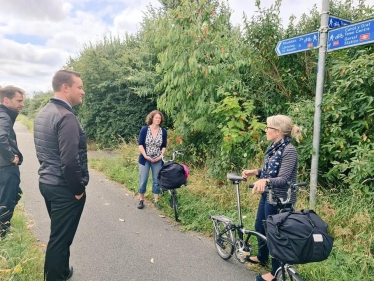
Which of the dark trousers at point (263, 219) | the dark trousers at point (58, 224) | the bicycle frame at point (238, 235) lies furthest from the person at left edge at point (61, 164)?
the dark trousers at point (263, 219)

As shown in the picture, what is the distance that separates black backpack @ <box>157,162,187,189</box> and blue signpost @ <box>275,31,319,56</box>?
8.00ft

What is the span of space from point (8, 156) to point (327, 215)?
4382 millimetres

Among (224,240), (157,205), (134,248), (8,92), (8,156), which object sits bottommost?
(134,248)

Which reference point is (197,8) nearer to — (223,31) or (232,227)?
(223,31)

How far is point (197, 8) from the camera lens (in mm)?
5488

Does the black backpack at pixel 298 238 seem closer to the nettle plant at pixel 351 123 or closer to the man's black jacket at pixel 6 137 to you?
the nettle plant at pixel 351 123

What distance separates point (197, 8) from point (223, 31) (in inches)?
27.8

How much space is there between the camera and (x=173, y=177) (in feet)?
15.3

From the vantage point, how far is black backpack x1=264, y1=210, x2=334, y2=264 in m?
2.20

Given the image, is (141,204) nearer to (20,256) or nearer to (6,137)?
(20,256)

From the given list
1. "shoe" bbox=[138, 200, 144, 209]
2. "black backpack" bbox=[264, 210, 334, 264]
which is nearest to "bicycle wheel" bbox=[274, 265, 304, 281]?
"black backpack" bbox=[264, 210, 334, 264]

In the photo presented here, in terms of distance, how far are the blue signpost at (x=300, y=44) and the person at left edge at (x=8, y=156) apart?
3.84 meters

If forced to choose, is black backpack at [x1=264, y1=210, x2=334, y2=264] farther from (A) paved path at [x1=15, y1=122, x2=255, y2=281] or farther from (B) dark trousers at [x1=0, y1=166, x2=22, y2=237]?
(B) dark trousers at [x1=0, y1=166, x2=22, y2=237]

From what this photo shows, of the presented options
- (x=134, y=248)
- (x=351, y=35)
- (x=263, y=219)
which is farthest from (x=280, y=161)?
(x=134, y=248)
